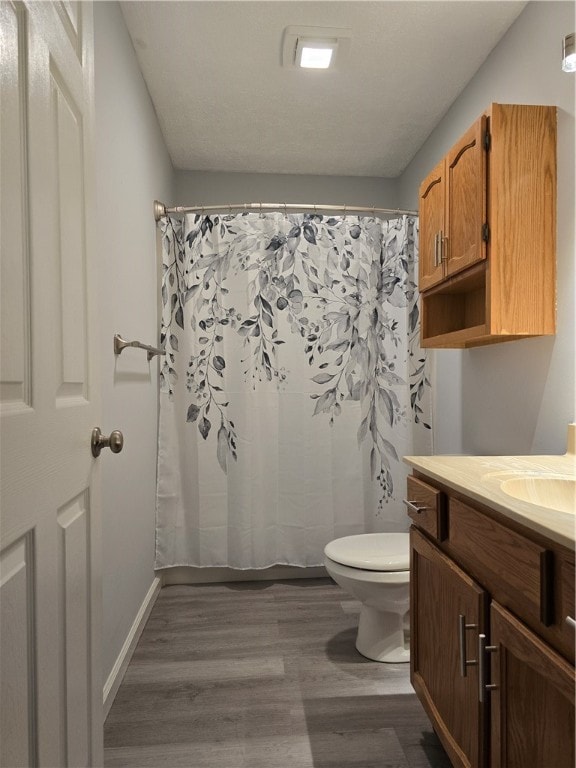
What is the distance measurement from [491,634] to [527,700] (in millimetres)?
138

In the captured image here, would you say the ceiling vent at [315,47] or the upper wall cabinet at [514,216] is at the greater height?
the ceiling vent at [315,47]

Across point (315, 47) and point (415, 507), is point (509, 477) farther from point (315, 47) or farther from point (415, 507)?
point (315, 47)

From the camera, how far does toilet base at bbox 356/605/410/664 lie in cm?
190

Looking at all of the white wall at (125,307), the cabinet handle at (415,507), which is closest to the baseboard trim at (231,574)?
the white wall at (125,307)

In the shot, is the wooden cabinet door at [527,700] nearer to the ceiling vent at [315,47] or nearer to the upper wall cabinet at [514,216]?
the upper wall cabinet at [514,216]

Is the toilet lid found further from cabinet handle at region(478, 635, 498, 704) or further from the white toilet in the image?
cabinet handle at region(478, 635, 498, 704)

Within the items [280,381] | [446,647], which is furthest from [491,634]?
[280,381]

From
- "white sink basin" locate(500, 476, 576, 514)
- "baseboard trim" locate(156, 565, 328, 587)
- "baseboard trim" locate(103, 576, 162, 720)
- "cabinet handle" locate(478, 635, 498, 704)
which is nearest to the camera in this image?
"cabinet handle" locate(478, 635, 498, 704)

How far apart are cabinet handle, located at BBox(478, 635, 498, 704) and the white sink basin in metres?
0.34

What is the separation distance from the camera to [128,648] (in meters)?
1.90

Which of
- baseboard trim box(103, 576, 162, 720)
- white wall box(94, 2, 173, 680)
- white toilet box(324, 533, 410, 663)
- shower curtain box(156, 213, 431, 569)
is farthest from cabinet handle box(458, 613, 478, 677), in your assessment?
shower curtain box(156, 213, 431, 569)

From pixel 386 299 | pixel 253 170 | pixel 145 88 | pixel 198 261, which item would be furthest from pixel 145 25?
pixel 386 299

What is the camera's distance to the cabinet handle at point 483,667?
1.00m

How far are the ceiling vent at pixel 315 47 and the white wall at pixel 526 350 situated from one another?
60 centimetres
